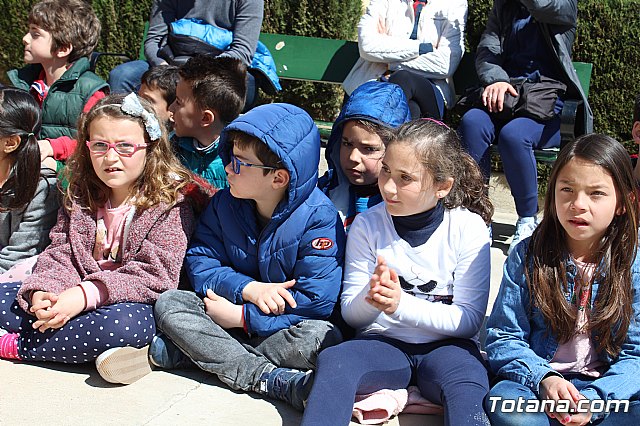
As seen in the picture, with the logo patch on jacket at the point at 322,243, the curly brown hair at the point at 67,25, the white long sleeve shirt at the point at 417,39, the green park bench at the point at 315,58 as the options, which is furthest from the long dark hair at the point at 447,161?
the curly brown hair at the point at 67,25

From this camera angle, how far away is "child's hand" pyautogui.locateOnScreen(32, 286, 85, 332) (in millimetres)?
3037

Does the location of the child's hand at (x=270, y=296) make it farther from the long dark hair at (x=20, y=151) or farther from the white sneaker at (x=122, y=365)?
the long dark hair at (x=20, y=151)

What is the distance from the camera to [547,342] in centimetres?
271

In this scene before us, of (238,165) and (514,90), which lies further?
(514,90)

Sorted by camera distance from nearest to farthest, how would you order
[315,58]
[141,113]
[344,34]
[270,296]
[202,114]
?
[270,296]
[141,113]
[202,114]
[315,58]
[344,34]

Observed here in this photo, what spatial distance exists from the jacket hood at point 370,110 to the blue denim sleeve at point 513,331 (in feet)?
3.44

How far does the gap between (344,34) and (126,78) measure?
2584mm

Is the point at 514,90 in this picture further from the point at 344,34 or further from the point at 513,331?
the point at 344,34

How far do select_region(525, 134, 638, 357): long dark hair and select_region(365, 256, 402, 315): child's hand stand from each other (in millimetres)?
461

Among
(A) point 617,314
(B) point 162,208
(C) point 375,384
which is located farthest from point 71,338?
(A) point 617,314

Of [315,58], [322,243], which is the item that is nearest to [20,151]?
[322,243]

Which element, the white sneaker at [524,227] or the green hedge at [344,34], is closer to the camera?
the white sneaker at [524,227]

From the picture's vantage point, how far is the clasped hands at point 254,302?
10.0 feet

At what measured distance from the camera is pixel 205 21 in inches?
203
